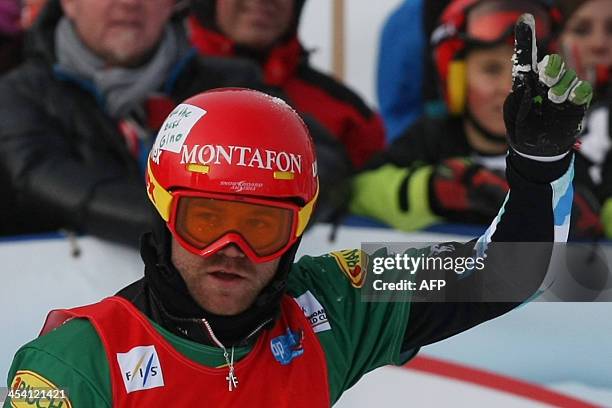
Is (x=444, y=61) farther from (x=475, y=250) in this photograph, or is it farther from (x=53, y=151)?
(x=475, y=250)

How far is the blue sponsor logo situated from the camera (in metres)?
2.25

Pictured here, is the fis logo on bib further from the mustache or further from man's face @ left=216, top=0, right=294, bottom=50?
man's face @ left=216, top=0, right=294, bottom=50

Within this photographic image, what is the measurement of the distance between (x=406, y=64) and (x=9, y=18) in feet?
6.11

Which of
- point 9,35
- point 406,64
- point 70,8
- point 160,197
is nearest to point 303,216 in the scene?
point 160,197

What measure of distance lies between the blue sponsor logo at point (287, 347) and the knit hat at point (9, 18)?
9.71 feet

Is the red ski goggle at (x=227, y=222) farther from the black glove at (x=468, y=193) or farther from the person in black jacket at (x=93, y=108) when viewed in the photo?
the black glove at (x=468, y=193)

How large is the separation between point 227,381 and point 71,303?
131 cm

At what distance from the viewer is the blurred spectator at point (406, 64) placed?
562 centimetres

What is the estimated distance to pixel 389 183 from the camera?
417 cm

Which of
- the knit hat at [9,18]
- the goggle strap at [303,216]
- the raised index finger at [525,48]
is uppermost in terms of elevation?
the raised index finger at [525,48]

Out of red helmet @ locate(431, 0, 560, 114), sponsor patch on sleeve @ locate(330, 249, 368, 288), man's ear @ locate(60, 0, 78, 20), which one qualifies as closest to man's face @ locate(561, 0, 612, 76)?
red helmet @ locate(431, 0, 560, 114)

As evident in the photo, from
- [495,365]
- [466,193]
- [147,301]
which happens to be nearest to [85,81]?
[466,193]

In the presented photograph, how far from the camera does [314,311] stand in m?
2.37

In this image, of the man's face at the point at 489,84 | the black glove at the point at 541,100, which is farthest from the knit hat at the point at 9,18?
the black glove at the point at 541,100
